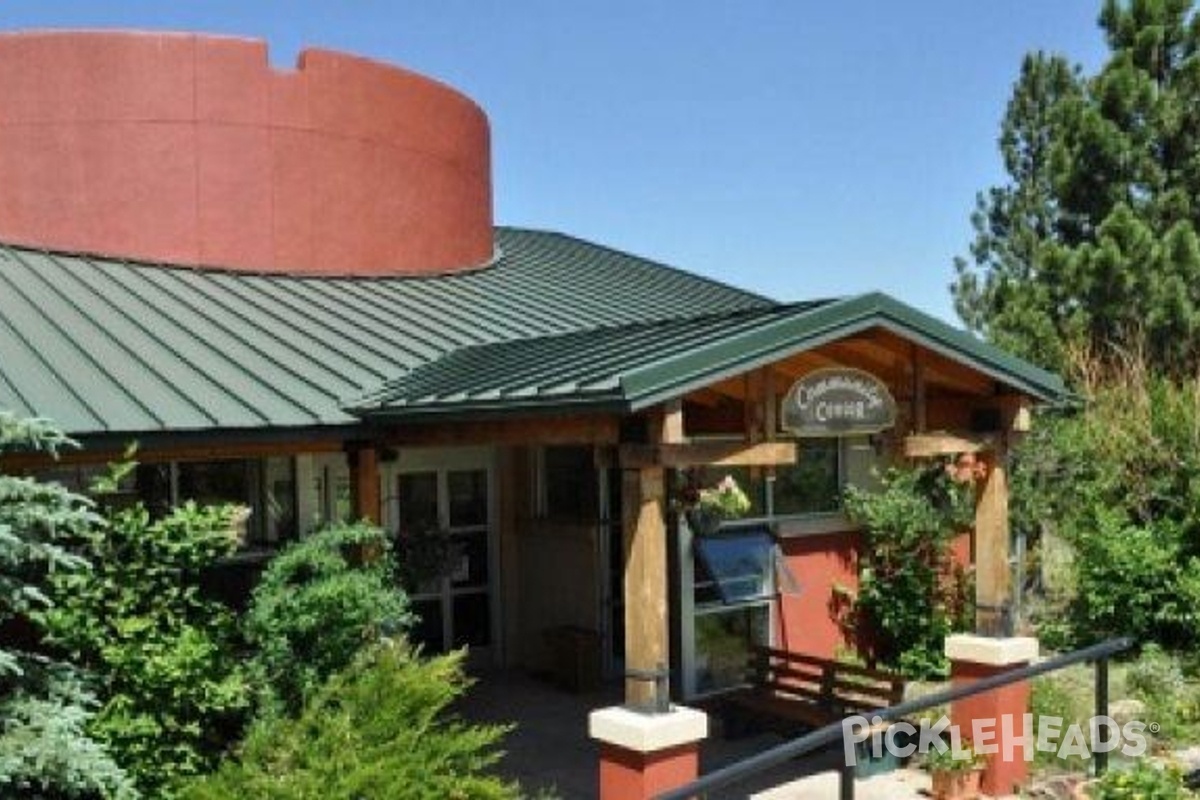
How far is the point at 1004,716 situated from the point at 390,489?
6373mm

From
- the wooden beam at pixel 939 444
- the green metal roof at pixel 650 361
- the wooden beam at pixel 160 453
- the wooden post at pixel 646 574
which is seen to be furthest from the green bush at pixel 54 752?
the wooden beam at pixel 939 444

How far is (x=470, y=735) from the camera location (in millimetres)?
7609

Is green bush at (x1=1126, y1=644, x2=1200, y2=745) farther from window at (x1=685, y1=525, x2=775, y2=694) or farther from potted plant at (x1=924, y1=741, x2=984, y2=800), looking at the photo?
window at (x1=685, y1=525, x2=775, y2=694)

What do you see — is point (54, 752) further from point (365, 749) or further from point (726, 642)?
point (726, 642)

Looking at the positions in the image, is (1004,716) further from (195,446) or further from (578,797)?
(195,446)

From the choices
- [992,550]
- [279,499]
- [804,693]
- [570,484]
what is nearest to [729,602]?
[804,693]

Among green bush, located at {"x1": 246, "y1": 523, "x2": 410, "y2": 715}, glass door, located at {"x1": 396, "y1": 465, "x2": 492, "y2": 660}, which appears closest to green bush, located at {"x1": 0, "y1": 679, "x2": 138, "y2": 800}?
green bush, located at {"x1": 246, "y1": 523, "x2": 410, "y2": 715}

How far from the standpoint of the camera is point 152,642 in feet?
25.0

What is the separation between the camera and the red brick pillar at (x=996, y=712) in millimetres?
9234

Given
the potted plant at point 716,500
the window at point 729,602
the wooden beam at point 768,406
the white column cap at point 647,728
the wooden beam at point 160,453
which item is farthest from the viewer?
the window at point 729,602

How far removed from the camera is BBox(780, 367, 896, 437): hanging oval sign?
27.8 feet

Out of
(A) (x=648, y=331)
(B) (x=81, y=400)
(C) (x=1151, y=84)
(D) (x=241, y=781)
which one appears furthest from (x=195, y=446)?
(C) (x=1151, y=84)

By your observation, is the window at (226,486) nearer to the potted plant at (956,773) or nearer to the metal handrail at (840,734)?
the metal handrail at (840,734)

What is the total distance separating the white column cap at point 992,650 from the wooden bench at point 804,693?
804 mm
